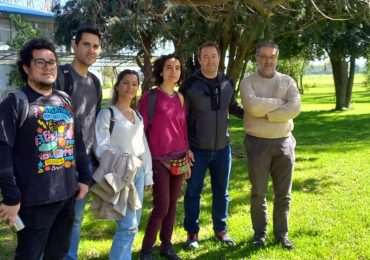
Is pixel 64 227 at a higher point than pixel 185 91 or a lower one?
lower

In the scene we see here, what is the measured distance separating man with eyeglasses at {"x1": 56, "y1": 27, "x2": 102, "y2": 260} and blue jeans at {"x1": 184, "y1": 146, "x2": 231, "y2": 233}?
47.9 inches

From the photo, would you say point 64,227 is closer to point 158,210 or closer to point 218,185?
point 158,210

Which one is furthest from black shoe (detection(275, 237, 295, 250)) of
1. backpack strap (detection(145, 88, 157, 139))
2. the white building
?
the white building

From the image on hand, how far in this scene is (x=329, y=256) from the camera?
4.25 m

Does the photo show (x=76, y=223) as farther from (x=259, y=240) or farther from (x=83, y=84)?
(x=259, y=240)

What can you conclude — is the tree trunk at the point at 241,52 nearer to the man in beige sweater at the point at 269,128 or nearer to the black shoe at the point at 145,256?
the man in beige sweater at the point at 269,128

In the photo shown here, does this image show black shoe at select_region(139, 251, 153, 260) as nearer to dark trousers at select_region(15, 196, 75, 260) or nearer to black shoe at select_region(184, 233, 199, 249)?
black shoe at select_region(184, 233, 199, 249)

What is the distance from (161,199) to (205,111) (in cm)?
96

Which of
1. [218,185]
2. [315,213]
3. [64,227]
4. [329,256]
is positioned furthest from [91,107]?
[315,213]

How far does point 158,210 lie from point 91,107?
114cm

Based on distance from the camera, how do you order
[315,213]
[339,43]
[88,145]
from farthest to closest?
[339,43]
[315,213]
[88,145]

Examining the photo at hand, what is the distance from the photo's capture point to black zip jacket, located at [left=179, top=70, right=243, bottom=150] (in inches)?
169

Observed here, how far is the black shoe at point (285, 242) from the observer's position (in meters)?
4.42

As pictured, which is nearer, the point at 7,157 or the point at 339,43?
the point at 7,157
